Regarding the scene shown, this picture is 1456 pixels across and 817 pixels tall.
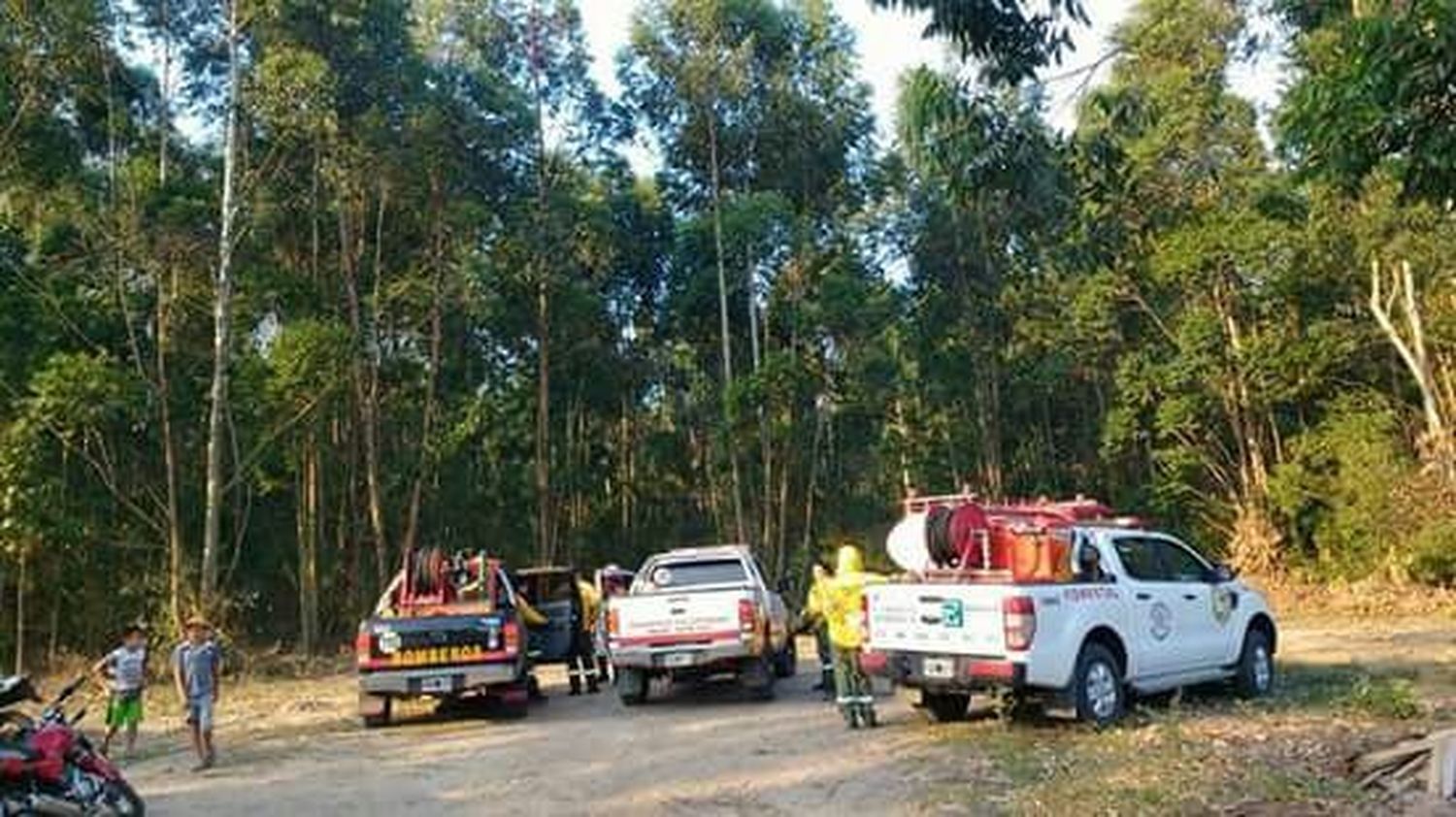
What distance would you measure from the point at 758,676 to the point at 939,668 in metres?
3.45

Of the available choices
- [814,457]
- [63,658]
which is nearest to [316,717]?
[63,658]

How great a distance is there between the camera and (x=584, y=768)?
32.3 feet

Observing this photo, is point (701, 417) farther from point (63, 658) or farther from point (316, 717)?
point (316, 717)

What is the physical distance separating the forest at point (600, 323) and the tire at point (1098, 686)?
896 centimetres

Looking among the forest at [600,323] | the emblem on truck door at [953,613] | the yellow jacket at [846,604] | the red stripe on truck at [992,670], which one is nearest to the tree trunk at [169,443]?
the forest at [600,323]

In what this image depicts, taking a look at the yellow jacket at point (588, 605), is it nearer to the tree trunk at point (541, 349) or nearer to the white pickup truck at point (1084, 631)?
the white pickup truck at point (1084, 631)

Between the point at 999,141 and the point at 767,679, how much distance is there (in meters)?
6.45

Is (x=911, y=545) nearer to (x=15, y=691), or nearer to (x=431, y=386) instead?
(x=15, y=691)

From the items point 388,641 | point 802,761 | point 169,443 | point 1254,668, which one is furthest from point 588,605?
point 169,443

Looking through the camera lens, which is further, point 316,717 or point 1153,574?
point 316,717

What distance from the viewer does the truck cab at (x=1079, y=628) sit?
1006 centimetres

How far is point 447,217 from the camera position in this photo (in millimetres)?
24516

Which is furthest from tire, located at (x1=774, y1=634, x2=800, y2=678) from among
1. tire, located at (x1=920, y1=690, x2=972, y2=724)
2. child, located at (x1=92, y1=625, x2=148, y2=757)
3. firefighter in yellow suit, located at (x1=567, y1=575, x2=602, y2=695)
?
child, located at (x1=92, y1=625, x2=148, y2=757)

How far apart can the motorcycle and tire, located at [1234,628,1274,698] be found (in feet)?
29.0
